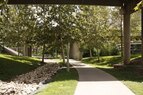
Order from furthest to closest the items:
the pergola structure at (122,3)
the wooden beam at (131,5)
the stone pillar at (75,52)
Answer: the stone pillar at (75,52) → the pergola structure at (122,3) → the wooden beam at (131,5)

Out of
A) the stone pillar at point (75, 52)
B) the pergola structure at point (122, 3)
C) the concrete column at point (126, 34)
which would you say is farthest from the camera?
the stone pillar at point (75, 52)

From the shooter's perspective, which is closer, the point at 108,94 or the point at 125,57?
the point at 108,94

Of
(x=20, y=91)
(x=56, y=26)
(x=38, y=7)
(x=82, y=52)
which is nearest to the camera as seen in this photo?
(x=20, y=91)

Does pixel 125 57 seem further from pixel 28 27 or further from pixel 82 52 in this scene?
pixel 82 52

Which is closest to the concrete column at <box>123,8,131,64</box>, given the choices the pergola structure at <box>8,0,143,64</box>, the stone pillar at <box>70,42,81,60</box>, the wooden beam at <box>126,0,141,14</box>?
the pergola structure at <box>8,0,143,64</box>

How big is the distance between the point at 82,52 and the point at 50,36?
25.9m

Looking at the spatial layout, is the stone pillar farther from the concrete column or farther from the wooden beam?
the wooden beam

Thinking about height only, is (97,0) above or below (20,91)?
above

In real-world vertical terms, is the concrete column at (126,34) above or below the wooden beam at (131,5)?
below

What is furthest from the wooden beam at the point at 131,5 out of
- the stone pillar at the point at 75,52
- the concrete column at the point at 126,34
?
the stone pillar at the point at 75,52

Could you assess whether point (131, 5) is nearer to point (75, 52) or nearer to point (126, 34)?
point (126, 34)

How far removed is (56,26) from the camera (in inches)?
1286

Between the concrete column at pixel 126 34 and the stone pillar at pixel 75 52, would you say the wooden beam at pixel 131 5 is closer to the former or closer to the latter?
the concrete column at pixel 126 34

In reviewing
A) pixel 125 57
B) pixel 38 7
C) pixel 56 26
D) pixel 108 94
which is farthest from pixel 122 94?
pixel 38 7
